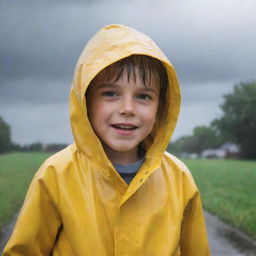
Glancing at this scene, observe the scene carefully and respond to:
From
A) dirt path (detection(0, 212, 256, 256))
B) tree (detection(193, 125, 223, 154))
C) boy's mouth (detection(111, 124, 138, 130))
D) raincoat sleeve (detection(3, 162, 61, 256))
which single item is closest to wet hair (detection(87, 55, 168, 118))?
boy's mouth (detection(111, 124, 138, 130))

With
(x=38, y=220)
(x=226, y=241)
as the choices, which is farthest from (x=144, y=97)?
(x=226, y=241)

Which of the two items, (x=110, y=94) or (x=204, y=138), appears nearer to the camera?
(x=110, y=94)

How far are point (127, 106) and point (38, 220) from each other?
651 millimetres

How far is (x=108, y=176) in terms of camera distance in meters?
2.50

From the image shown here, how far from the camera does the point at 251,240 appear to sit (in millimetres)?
6012

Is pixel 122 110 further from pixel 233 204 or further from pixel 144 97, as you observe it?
pixel 233 204

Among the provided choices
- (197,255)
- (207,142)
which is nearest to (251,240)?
(197,255)

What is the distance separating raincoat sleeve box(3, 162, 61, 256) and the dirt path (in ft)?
10.2

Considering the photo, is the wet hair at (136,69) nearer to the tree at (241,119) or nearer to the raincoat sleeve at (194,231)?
the raincoat sleeve at (194,231)

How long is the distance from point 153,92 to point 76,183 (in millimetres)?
546

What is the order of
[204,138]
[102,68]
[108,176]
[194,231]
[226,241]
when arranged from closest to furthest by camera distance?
[102,68] < [108,176] < [194,231] < [226,241] < [204,138]

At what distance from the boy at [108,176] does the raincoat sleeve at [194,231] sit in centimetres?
14

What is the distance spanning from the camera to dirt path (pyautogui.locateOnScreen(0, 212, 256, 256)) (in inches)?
219

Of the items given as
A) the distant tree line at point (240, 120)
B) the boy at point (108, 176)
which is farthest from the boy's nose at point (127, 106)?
the distant tree line at point (240, 120)
